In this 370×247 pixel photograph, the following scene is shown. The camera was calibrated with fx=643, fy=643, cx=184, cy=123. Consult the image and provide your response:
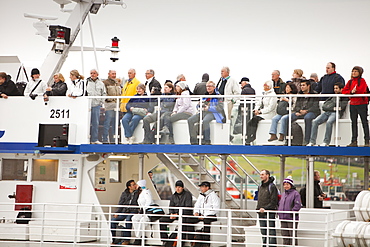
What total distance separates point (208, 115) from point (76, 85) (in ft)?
11.0

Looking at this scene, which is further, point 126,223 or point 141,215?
point 126,223

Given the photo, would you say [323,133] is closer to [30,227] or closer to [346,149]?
[346,149]

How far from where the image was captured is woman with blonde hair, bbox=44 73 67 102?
15.3 m

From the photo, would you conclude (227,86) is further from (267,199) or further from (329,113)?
(267,199)

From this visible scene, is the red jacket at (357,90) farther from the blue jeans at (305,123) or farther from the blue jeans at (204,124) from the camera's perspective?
the blue jeans at (204,124)

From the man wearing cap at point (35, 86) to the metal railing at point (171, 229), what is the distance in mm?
2732

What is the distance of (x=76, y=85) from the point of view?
15086mm

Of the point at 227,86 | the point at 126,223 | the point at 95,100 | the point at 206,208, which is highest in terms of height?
the point at 227,86

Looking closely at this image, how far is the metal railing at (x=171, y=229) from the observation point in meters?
12.4

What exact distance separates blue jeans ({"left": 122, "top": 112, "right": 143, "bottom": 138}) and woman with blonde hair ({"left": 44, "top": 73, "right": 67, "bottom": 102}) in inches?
74.7

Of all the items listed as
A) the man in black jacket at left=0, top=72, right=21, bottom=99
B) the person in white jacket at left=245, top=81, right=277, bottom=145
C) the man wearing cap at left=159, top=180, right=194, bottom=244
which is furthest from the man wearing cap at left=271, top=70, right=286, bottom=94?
the man in black jacket at left=0, top=72, right=21, bottom=99

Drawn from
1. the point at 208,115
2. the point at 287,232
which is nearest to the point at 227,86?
the point at 208,115

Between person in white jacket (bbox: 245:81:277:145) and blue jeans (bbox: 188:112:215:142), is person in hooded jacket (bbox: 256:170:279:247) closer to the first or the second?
person in white jacket (bbox: 245:81:277:145)

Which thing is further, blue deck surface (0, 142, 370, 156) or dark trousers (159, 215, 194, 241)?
dark trousers (159, 215, 194, 241)
